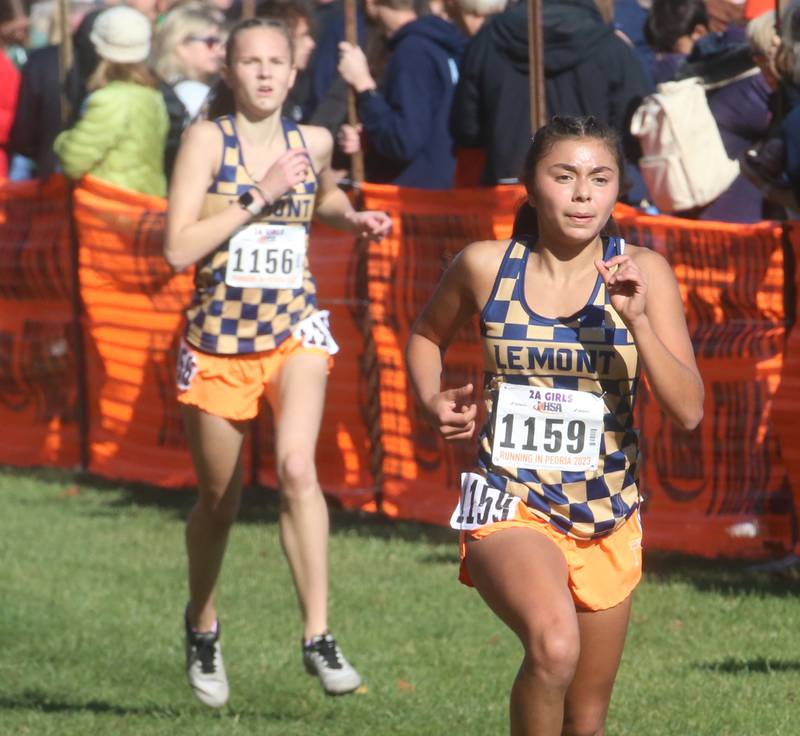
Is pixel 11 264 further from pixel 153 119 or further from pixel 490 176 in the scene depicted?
pixel 490 176

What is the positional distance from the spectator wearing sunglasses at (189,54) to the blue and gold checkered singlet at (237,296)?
4.14 meters

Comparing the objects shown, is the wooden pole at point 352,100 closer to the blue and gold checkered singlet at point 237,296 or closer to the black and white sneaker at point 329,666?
the blue and gold checkered singlet at point 237,296

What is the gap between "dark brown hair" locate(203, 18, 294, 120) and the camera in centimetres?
668

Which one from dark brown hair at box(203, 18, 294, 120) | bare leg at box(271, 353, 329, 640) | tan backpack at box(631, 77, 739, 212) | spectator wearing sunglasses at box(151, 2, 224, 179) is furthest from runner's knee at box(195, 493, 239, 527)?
spectator wearing sunglasses at box(151, 2, 224, 179)

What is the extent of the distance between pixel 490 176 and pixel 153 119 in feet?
8.07

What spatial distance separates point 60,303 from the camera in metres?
11.5

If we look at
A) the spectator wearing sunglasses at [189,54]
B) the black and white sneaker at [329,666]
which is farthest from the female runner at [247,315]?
the spectator wearing sunglasses at [189,54]

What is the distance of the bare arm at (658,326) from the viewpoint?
4.23 meters

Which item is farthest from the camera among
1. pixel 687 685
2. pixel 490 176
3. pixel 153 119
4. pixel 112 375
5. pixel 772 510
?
pixel 112 375

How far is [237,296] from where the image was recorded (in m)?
6.61

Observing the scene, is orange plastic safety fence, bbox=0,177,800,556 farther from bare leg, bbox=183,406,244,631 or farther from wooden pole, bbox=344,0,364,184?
bare leg, bbox=183,406,244,631

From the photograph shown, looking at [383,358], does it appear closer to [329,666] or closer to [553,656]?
[329,666]

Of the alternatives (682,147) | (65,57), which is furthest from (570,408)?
(65,57)

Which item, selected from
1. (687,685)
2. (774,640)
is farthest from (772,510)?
(687,685)
